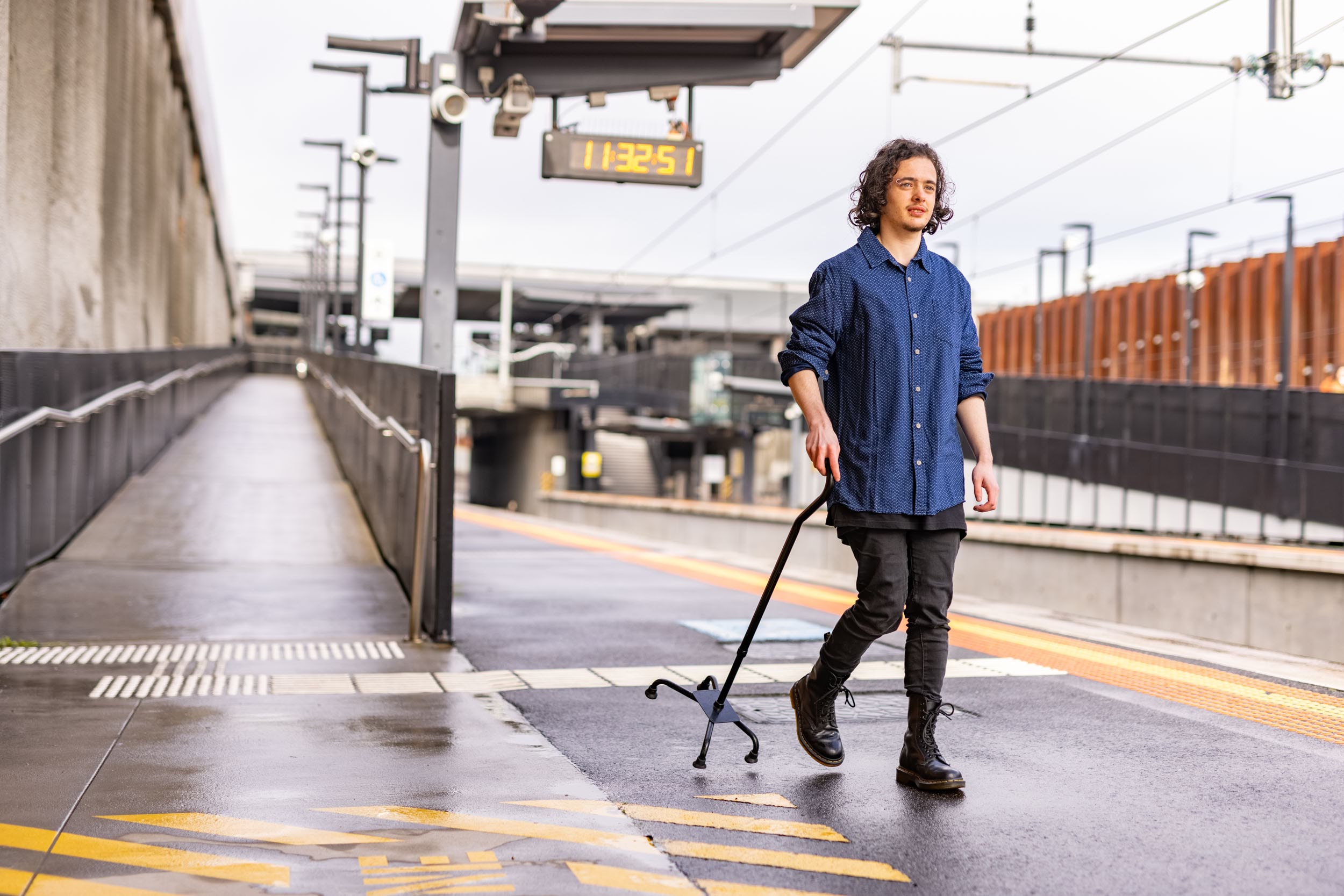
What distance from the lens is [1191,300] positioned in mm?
28031

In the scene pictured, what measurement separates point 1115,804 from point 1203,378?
30174mm

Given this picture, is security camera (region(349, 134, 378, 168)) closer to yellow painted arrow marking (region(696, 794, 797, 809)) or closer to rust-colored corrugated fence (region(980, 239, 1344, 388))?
rust-colored corrugated fence (region(980, 239, 1344, 388))

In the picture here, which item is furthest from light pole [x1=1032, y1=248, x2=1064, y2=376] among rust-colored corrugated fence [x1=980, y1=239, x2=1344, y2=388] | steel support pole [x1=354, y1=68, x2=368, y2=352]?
steel support pole [x1=354, y1=68, x2=368, y2=352]

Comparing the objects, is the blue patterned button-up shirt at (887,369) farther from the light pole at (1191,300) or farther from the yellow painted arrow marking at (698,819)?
the light pole at (1191,300)

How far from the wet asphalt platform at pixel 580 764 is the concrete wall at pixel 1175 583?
3.97m

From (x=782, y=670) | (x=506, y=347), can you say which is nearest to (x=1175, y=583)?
(x=782, y=670)

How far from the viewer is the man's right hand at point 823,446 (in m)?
3.79

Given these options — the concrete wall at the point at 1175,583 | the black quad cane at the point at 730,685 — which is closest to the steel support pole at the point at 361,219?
the concrete wall at the point at 1175,583

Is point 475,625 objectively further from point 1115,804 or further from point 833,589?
point 1115,804

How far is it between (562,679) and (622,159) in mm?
7041

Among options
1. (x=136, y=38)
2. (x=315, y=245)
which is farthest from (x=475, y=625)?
(x=315, y=245)

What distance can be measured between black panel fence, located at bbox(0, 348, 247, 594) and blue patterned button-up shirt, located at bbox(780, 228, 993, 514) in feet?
17.7

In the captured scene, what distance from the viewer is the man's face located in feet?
13.5

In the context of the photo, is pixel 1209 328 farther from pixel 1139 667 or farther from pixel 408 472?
pixel 1139 667
